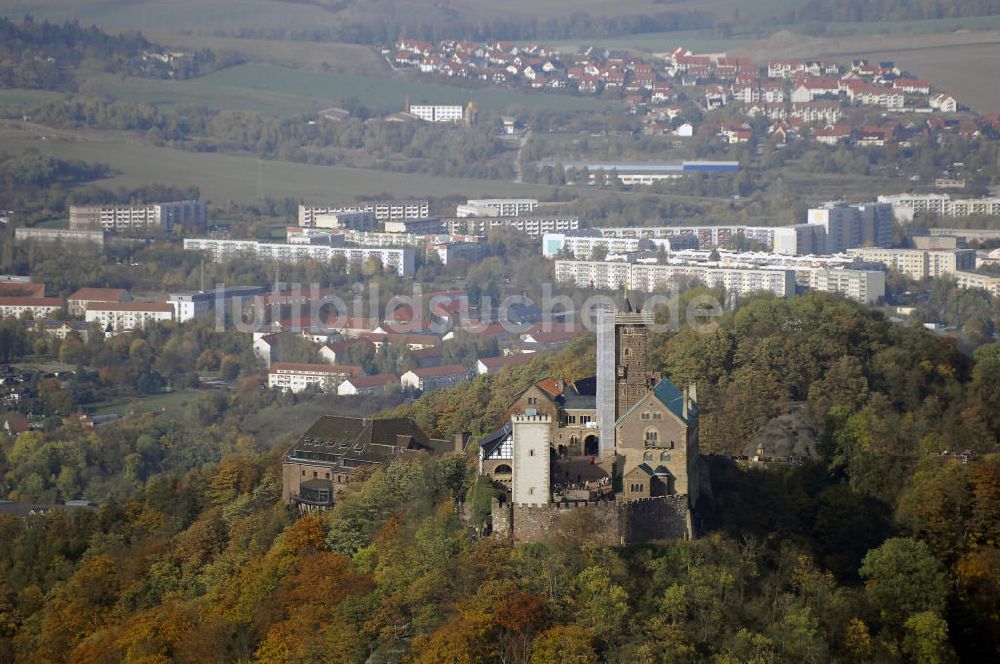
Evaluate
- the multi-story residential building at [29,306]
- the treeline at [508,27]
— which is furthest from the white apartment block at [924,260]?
the treeline at [508,27]

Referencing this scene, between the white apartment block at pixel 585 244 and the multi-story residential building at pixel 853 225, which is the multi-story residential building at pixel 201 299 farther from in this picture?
the multi-story residential building at pixel 853 225

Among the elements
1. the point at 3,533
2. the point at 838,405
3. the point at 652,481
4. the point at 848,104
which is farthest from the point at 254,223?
the point at 652,481

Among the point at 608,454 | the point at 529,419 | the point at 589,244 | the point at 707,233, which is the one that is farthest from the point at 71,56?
the point at 529,419

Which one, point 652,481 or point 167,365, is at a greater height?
point 652,481

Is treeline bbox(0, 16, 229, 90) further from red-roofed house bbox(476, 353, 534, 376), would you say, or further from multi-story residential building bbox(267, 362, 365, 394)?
red-roofed house bbox(476, 353, 534, 376)

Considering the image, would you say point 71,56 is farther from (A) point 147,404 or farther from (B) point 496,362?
(B) point 496,362

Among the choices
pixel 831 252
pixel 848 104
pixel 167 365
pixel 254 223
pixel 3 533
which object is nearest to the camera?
pixel 3 533

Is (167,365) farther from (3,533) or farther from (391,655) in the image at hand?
(391,655)

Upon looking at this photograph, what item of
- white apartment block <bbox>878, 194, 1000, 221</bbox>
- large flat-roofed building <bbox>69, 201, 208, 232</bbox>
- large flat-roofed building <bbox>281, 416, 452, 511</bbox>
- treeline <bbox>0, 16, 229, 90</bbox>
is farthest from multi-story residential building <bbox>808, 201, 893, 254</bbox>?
large flat-roofed building <bbox>281, 416, 452, 511</bbox>
